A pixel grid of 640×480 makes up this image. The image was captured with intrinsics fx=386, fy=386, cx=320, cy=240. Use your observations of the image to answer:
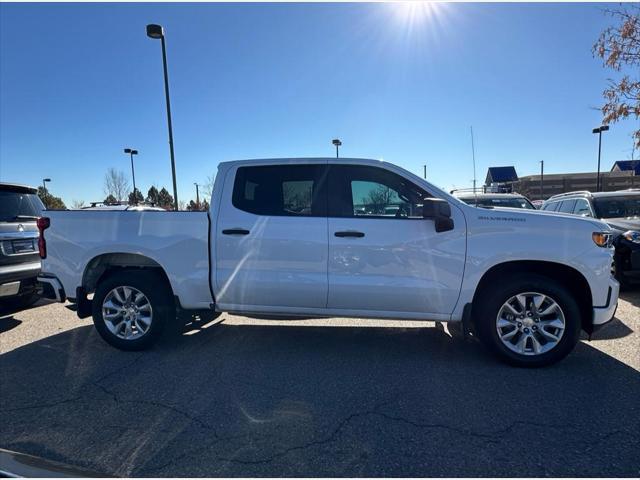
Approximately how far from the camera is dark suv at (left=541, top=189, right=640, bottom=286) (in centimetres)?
631

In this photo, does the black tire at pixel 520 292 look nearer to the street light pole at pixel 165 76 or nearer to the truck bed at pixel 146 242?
the truck bed at pixel 146 242

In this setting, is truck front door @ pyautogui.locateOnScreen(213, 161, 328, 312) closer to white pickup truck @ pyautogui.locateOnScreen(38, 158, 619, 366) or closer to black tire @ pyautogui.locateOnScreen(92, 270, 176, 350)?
white pickup truck @ pyautogui.locateOnScreen(38, 158, 619, 366)

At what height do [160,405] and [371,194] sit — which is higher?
[371,194]

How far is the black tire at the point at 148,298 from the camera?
4.20 m

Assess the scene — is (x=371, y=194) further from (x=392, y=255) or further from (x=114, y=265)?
(x=114, y=265)

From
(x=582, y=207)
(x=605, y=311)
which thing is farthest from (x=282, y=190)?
(x=582, y=207)

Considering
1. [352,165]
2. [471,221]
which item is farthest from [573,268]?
[352,165]

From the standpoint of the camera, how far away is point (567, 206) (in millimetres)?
8672

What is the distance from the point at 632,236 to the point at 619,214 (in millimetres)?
1541

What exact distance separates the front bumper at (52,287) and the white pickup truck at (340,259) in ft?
0.08

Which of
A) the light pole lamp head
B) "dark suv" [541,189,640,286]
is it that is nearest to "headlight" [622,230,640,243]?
"dark suv" [541,189,640,286]

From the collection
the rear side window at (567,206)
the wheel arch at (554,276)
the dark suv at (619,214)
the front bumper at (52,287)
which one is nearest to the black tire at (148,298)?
the front bumper at (52,287)

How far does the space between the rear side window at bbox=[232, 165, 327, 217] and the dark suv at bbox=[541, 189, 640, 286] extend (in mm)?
4689

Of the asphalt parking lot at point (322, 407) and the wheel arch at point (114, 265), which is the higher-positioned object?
the wheel arch at point (114, 265)
